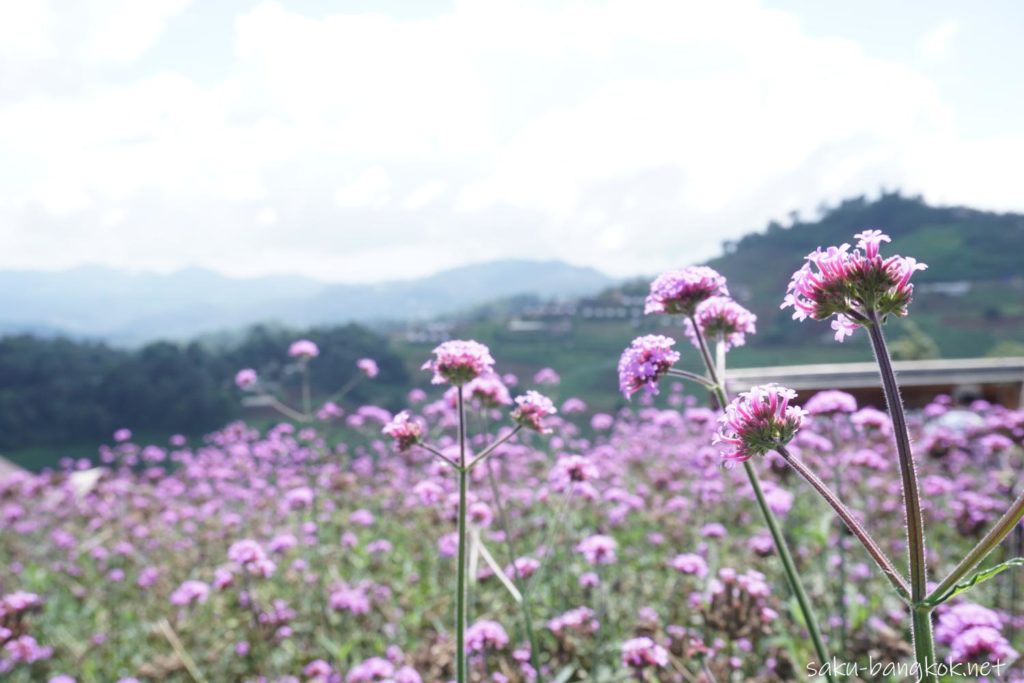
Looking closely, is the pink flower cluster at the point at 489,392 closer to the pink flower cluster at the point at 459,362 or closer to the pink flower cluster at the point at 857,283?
the pink flower cluster at the point at 459,362

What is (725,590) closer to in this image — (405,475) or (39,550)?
(405,475)

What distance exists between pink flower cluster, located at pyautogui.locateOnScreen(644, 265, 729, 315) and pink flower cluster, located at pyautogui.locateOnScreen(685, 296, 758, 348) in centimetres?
9

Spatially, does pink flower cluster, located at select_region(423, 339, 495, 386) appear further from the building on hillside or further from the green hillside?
the green hillside

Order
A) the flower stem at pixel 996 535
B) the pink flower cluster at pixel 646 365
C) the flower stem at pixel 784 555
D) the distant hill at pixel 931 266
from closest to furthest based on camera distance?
1. the flower stem at pixel 996 535
2. the flower stem at pixel 784 555
3. the pink flower cluster at pixel 646 365
4. the distant hill at pixel 931 266

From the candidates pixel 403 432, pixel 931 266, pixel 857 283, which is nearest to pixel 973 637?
pixel 857 283

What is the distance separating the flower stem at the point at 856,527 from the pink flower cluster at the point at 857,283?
31 centimetres

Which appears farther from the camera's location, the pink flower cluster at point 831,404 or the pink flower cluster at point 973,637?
the pink flower cluster at point 831,404

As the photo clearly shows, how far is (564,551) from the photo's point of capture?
193 inches

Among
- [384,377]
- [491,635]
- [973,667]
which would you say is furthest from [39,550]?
[384,377]

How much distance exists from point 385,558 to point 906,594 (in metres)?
6.11

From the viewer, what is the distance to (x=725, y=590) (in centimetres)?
320

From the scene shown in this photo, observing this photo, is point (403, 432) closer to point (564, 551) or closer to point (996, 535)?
point (996, 535)

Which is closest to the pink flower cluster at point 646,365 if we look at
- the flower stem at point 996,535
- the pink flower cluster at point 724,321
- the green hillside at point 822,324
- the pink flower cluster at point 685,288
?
the pink flower cluster at point 685,288

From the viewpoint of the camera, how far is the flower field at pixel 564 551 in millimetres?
2133
